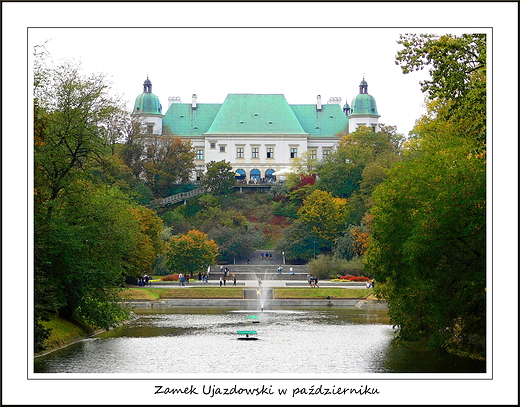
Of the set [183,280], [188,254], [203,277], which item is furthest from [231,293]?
[188,254]

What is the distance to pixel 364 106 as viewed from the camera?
9044cm

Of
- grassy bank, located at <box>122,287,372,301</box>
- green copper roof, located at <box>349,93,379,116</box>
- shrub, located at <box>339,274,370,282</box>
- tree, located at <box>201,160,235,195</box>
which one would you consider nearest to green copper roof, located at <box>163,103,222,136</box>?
green copper roof, located at <box>349,93,379,116</box>

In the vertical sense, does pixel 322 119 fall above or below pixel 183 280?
above

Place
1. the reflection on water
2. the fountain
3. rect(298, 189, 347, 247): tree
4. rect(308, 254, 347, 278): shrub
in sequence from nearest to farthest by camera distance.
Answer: the reflection on water < the fountain < rect(308, 254, 347, 278): shrub < rect(298, 189, 347, 247): tree

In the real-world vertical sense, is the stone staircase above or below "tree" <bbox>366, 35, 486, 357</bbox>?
below

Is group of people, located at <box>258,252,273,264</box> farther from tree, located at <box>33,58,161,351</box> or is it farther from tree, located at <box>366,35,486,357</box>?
tree, located at <box>366,35,486,357</box>

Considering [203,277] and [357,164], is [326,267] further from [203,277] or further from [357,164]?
[357,164]

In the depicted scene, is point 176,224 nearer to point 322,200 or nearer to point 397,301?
point 322,200

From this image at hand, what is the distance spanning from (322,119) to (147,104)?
1818 centimetres

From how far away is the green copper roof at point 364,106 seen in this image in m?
90.4

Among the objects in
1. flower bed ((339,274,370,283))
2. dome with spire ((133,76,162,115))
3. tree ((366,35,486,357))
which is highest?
dome with spire ((133,76,162,115))

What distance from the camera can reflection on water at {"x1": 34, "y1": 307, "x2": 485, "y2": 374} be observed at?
20828mm
